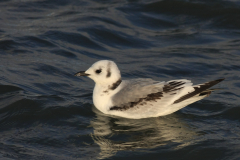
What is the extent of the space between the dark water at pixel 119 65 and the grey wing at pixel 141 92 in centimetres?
37

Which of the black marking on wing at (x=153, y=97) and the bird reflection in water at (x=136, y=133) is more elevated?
the black marking on wing at (x=153, y=97)

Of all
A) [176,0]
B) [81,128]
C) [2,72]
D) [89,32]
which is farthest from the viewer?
[176,0]

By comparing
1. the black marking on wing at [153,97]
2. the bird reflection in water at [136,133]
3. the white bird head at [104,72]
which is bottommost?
the bird reflection in water at [136,133]

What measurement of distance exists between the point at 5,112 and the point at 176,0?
853 cm

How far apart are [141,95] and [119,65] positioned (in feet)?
10.1

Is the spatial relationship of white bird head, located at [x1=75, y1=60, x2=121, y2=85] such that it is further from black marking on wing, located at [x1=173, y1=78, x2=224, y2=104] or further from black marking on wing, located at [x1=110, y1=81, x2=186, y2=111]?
black marking on wing, located at [x1=173, y1=78, x2=224, y2=104]

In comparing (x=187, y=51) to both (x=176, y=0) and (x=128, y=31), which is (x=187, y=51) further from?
(x=176, y=0)

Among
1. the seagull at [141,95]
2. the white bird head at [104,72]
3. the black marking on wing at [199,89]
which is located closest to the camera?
the black marking on wing at [199,89]

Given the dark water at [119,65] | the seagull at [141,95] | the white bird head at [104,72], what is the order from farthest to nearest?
the white bird head at [104,72] < the seagull at [141,95] < the dark water at [119,65]

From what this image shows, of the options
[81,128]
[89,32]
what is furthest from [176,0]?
[81,128]

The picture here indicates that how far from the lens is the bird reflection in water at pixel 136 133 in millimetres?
6855

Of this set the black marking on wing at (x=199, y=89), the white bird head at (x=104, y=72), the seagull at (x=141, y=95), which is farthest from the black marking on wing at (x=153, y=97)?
the white bird head at (x=104, y=72)

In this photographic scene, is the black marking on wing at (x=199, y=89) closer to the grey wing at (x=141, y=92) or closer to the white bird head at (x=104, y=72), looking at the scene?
the grey wing at (x=141, y=92)

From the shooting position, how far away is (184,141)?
7.05m
